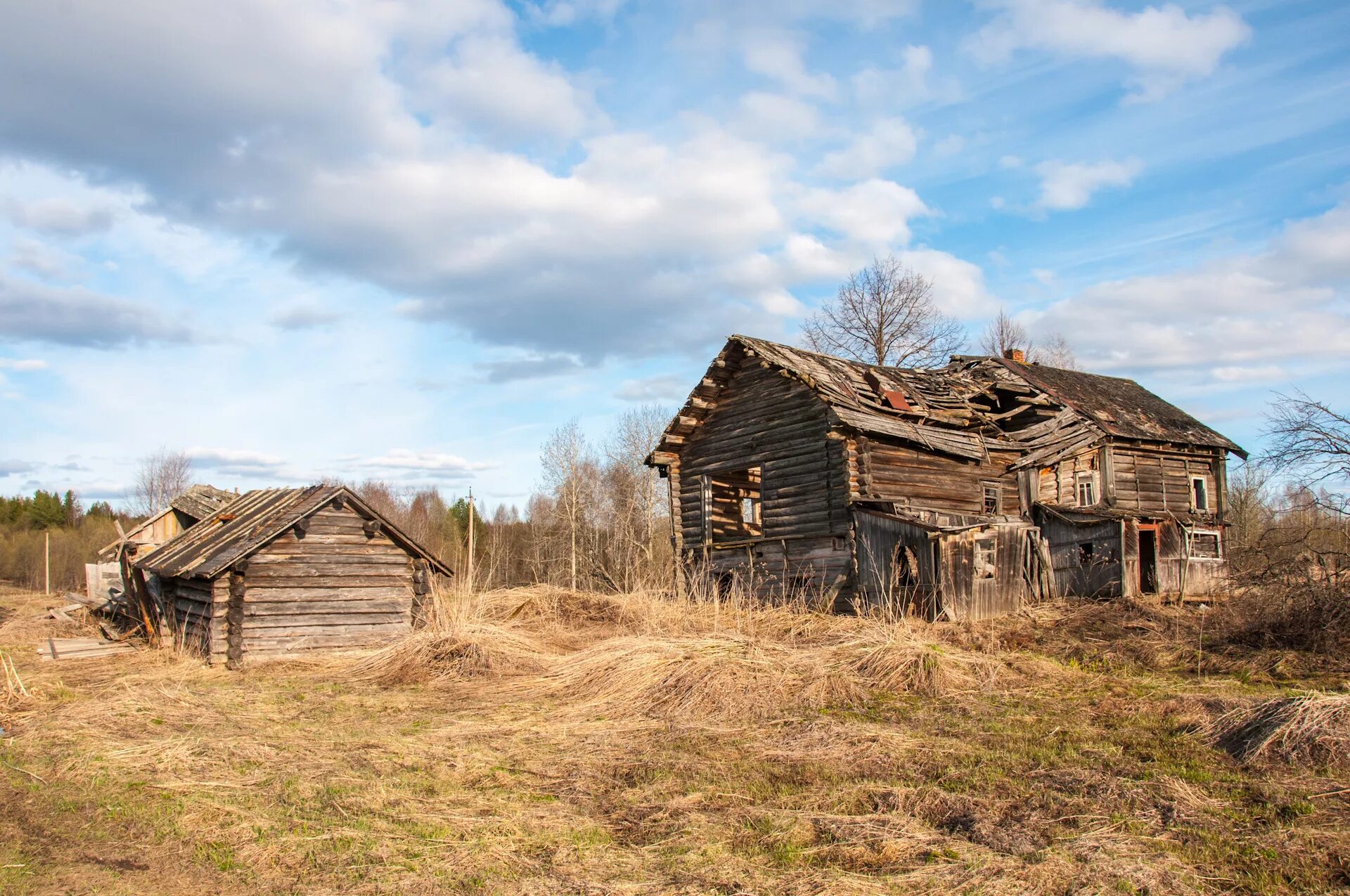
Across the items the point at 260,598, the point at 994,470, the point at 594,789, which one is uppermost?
the point at 994,470

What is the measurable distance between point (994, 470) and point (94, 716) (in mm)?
19441

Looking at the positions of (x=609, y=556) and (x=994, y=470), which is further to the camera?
(x=609, y=556)

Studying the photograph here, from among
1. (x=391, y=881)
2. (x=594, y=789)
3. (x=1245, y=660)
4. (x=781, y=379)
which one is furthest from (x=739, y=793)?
(x=781, y=379)

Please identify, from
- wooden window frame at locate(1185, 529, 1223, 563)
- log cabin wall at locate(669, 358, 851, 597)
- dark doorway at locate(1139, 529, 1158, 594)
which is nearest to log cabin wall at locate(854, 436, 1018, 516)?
log cabin wall at locate(669, 358, 851, 597)

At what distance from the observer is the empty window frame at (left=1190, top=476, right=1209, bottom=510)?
26906mm

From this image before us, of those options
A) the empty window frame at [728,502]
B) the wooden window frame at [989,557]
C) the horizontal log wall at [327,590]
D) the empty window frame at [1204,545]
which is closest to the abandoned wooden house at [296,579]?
the horizontal log wall at [327,590]

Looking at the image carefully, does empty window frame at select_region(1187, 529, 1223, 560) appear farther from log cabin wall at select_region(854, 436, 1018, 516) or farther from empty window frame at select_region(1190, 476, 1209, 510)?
log cabin wall at select_region(854, 436, 1018, 516)

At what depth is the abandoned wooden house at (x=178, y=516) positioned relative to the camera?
31.2 metres

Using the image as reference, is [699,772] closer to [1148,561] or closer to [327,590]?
[327,590]

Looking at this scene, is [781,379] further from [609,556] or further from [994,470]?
[609,556]

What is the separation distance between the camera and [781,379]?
21781 mm

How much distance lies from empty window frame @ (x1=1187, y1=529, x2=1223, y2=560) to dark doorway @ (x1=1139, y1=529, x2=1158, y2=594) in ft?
3.11

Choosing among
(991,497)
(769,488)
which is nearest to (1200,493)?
(991,497)

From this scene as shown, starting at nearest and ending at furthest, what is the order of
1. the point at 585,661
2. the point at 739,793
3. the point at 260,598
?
1. the point at 739,793
2. the point at 585,661
3. the point at 260,598
